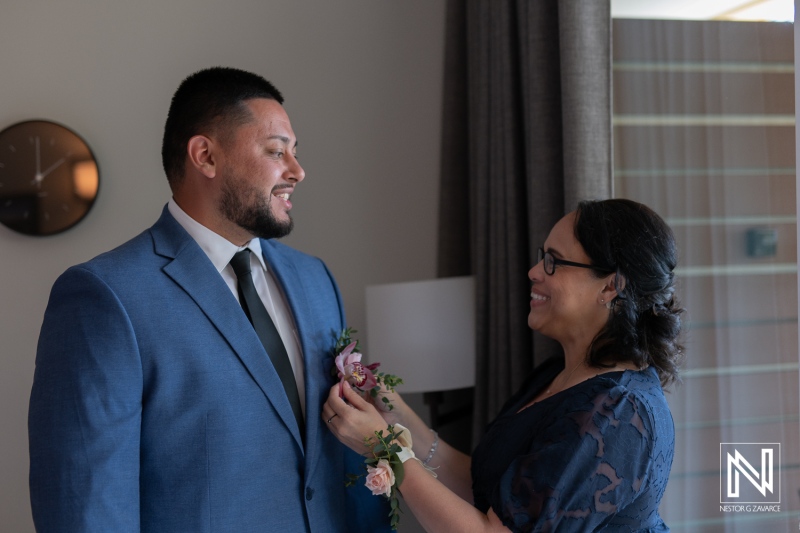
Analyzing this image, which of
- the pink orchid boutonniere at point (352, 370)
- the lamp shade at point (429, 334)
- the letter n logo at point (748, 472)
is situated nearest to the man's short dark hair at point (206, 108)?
the pink orchid boutonniere at point (352, 370)

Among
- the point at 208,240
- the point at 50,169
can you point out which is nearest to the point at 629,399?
the point at 208,240

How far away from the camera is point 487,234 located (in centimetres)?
252

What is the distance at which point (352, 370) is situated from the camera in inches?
64.1

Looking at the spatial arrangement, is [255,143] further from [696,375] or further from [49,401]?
[696,375]

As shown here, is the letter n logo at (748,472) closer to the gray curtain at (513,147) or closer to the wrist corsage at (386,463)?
the gray curtain at (513,147)

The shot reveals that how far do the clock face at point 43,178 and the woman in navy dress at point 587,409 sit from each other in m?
1.57

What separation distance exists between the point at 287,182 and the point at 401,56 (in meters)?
1.46

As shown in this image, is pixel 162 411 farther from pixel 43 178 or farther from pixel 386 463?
pixel 43 178

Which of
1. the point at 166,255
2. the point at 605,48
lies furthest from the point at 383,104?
the point at 166,255

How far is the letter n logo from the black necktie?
3.51ft

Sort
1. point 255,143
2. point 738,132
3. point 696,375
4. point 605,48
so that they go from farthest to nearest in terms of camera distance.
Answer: point 605,48 → point 696,375 → point 738,132 → point 255,143

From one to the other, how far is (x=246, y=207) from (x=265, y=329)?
274 millimetres

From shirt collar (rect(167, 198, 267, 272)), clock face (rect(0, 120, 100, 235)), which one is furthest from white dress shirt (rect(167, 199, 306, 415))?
clock face (rect(0, 120, 100, 235))

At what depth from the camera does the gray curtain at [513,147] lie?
196cm
